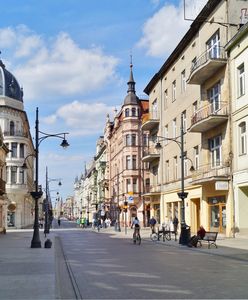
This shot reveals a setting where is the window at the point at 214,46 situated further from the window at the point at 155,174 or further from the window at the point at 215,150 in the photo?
the window at the point at 155,174

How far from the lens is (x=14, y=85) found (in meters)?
75.8

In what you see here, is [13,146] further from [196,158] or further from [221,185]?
[221,185]

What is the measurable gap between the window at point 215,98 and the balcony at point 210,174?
4.14m

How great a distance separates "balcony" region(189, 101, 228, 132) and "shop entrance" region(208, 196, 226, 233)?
509 centimetres

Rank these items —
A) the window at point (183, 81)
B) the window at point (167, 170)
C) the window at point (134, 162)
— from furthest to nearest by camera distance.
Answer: the window at point (134, 162) → the window at point (167, 170) → the window at point (183, 81)

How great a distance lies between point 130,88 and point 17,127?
18.2m

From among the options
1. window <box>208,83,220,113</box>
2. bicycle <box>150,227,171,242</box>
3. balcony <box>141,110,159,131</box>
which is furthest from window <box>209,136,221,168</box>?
balcony <box>141,110,159,131</box>

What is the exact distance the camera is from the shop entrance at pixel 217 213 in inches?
1339

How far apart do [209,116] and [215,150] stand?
3.66 meters

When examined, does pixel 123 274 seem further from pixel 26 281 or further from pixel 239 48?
pixel 239 48

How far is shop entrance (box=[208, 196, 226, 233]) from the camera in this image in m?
34.0

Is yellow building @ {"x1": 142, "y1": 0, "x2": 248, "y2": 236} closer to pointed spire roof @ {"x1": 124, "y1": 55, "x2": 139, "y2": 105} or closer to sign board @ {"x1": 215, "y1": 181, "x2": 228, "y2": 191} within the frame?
sign board @ {"x1": 215, "y1": 181, "x2": 228, "y2": 191}

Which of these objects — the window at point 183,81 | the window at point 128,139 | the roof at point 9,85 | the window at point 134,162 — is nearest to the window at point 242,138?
the window at point 183,81

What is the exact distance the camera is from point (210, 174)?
33.8m
